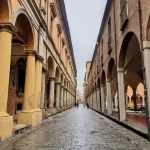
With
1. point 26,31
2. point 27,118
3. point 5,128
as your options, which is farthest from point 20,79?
point 5,128

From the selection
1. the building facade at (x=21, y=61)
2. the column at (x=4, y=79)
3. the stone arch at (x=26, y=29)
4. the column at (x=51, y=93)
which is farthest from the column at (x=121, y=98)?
the column at (x=51, y=93)

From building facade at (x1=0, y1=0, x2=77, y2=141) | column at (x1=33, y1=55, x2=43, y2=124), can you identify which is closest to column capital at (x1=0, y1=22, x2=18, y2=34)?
building facade at (x1=0, y1=0, x2=77, y2=141)

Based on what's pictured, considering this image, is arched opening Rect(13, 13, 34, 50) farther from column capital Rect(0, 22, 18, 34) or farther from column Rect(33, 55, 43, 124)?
column capital Rect(0, 22, 18, 34)

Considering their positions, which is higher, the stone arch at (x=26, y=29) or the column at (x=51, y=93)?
the stone arch at (x=26, y=29)

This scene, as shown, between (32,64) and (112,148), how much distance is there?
6420 mm

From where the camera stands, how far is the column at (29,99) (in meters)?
9.57

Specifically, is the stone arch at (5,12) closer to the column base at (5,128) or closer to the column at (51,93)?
the column base at (5,128)

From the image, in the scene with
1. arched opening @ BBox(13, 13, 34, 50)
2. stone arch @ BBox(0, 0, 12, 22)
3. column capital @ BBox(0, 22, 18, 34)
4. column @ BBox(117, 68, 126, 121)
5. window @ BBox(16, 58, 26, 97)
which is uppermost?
arched opening @ BBox(13, 13, 34, 50)

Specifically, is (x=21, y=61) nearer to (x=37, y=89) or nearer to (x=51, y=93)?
(x=37, y=89)

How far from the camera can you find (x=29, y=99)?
9.94 m

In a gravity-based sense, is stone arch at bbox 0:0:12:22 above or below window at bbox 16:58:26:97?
above

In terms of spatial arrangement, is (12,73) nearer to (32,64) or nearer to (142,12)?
(32,64)

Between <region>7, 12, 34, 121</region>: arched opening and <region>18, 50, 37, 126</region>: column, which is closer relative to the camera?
<region>18, 50, 37, 126</region>: column

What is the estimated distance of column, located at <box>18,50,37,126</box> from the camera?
957cm
